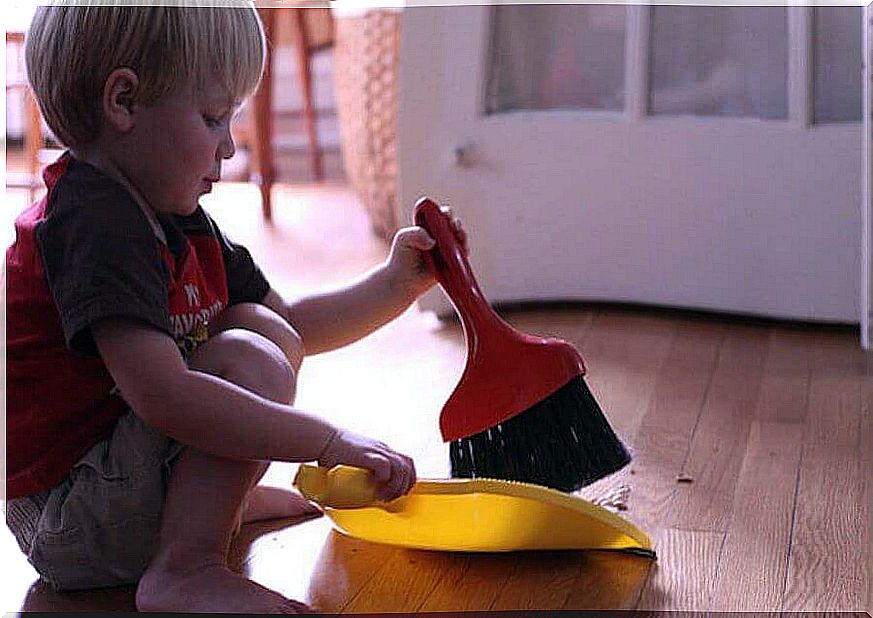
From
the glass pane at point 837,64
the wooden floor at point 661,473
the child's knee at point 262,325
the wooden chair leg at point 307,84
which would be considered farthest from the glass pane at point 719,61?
the wooden chair leg at point 307,84

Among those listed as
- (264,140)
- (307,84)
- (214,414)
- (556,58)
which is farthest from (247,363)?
(307,84)

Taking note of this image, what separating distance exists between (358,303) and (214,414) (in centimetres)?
24

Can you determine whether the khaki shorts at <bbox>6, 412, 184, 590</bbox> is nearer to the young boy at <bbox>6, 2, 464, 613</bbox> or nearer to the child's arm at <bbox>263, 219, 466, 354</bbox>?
the young boy at <bbox>6, 2, 464, 613</bbox>

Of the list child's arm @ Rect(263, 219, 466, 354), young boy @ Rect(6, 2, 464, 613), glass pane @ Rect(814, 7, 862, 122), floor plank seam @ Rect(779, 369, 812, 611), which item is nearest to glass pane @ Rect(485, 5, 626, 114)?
glass pane @ Rect(814, 7, 862, 122)

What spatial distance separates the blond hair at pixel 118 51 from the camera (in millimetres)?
893

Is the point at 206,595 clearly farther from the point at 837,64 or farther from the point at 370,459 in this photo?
the point at 837,64

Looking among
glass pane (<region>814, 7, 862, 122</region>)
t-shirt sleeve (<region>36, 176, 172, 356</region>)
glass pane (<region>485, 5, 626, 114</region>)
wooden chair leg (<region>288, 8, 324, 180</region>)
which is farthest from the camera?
wooden chair leg (<region>288, 8, 324, 180</region>)

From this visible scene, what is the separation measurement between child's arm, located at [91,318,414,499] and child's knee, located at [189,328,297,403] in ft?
0.09

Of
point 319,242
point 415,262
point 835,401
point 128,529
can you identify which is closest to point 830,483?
point 835,401

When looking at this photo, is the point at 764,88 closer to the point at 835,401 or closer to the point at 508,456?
the point at 835,401

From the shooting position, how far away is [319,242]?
2.07 m

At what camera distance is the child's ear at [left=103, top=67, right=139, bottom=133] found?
0.89 m

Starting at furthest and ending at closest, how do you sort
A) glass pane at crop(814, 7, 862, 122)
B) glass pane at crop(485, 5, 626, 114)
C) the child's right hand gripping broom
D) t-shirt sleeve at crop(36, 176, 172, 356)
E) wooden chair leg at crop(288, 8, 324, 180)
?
wooden chair leg at crop(288, 8, 324, 180)
glass pane at crop(485, 5, 626, 114)
glass pane at crop(814, 7, 862, 122)
the child's right hand gripping broom
t-shirt sleeve at crop(36, 176, 172, 356)

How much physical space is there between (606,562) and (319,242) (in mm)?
1158
